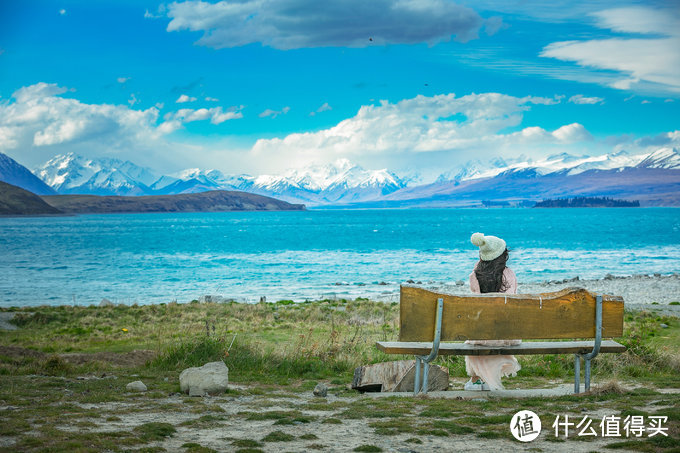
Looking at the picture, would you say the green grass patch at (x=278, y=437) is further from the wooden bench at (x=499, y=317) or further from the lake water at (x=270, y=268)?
the lake water at (x=270, y=268)

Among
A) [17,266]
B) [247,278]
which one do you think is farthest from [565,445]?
[17,266]

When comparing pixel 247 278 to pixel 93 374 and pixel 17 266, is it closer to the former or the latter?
pixel 17 266

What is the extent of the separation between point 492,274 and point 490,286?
0.17 meters

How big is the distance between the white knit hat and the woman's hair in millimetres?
84

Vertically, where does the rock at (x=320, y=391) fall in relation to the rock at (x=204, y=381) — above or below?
below

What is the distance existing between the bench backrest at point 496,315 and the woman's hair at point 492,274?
2.12 feet

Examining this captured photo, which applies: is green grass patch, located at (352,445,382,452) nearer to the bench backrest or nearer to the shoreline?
the bench backrest

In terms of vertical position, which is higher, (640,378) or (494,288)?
(494,288)

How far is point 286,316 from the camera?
22703mm

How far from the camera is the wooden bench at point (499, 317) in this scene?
6.97 metres

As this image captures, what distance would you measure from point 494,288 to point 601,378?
9.77 feet

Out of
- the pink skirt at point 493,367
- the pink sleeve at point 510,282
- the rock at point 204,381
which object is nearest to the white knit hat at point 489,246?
the pink sleeve at point 510,282

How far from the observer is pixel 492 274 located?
7.67 m

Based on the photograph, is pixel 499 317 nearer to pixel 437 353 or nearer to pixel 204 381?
pixel 437 353
